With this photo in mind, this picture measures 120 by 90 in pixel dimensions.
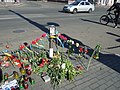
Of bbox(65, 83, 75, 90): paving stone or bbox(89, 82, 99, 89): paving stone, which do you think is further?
bbox(89, 82, 99, 89): paving stone

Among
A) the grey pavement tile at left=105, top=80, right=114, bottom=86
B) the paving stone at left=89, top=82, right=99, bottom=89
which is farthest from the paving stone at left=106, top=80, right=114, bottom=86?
the paving stone at left=89, top=82, right=99, bottom=89

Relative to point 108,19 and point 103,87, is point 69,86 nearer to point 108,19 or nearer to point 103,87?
point 103,87

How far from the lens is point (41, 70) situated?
191 inches

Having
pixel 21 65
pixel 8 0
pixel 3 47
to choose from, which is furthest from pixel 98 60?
pixel 8 0

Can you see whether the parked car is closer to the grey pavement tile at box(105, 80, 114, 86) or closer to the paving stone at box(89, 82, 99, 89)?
the grey pavement tile at box(105, 80, 114, 86)

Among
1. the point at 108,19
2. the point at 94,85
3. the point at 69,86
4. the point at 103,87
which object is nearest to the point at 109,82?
the point at 103,87

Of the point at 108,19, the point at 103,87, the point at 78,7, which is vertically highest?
the point at 78,7

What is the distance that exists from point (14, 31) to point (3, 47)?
2.78 m

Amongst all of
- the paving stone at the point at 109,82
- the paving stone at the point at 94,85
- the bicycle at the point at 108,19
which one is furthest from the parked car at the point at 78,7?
the paving stone at the point at 94,85

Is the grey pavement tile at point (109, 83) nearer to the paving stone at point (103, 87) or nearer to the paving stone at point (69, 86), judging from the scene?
the paving stone at point (103, 87)

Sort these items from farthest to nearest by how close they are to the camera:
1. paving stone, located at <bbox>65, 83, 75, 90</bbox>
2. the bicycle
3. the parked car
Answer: the parked car → the bicycle → paving stone, located at <bbox>65, 83, 75, 90</bbox>

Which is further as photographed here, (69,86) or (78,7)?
(78,7)

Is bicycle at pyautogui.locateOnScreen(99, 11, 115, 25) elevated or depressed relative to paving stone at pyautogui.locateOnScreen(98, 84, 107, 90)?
elevated

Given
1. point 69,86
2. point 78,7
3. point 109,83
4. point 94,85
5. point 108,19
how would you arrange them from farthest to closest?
point 78,7, point 108,19, point 109,83, point 94,85, point 69,86
